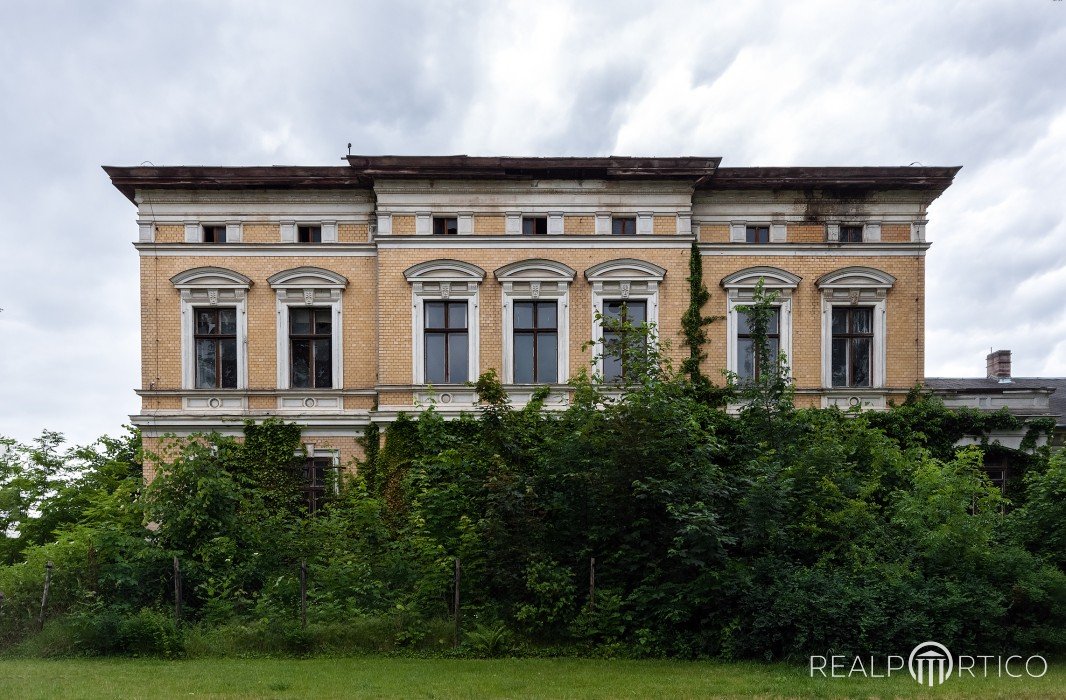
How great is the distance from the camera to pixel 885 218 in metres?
18.3

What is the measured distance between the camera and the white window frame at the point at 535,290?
57.8ft

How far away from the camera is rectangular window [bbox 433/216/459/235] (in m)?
17.9

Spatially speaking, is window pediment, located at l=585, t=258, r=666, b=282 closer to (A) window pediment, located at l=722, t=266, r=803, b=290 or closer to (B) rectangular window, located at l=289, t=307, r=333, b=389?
(A) window pediment, located at l=722, t=266, r=803, b=290

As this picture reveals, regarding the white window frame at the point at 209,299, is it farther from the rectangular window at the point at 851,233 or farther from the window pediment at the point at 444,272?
the rectangular window at the point at 851,233

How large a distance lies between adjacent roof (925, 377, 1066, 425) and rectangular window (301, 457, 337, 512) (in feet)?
54.4

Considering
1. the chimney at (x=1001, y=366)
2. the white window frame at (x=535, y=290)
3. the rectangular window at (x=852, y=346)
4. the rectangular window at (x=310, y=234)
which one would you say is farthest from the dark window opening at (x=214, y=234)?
the chimney at (x=1001, y=366)

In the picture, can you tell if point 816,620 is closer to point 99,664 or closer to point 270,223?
point 99,664

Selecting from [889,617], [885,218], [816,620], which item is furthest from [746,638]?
[885,218]

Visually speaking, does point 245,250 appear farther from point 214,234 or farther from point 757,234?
point 757,234

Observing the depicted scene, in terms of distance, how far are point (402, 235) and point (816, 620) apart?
Result: 43.1 feet

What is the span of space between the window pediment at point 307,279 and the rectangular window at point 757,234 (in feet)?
37.2

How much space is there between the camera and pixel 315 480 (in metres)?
17.5

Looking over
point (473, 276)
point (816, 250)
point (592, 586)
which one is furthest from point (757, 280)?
point (592, 586)

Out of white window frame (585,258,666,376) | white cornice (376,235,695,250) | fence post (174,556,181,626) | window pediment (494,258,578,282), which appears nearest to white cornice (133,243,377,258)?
white cornice (376,235,695,250)
